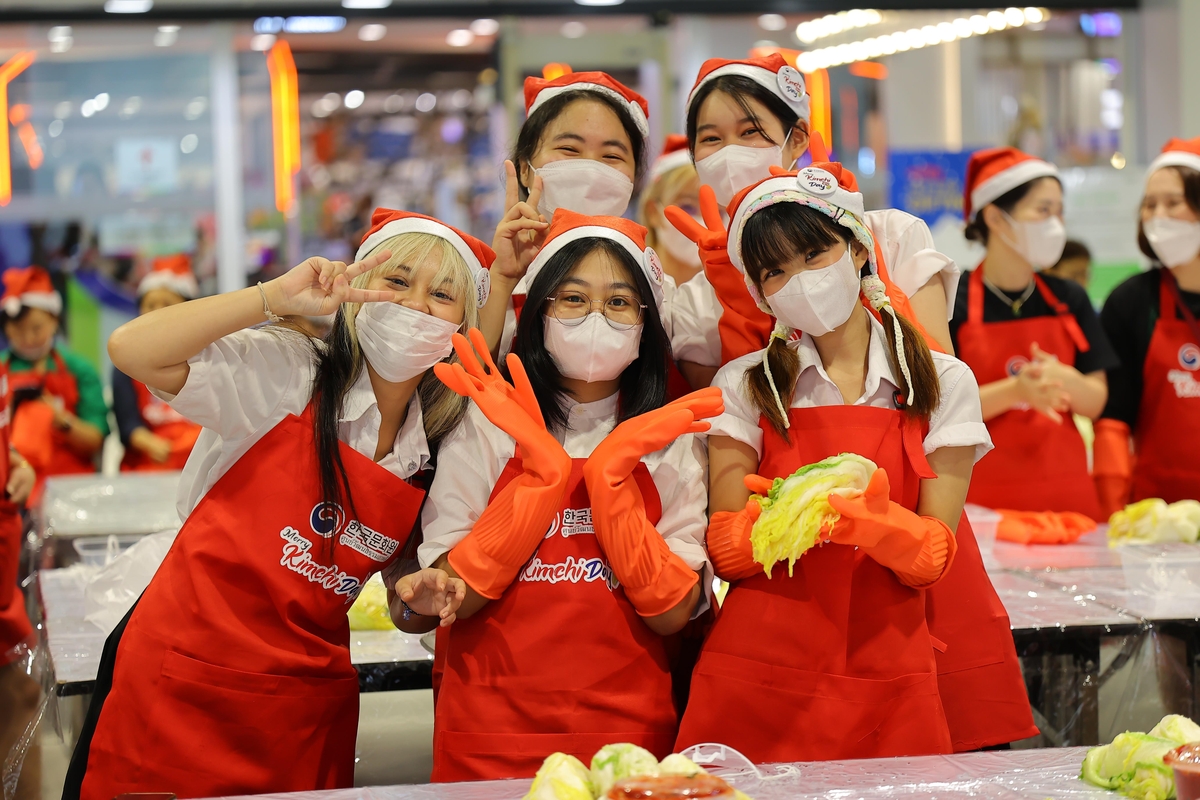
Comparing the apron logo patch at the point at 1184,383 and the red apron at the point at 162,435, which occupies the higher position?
the apron logo patch at the point at 1184,383

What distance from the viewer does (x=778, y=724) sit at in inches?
79.0

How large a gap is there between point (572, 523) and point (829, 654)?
0.52 metres

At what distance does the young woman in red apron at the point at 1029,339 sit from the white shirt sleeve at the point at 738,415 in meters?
1.82

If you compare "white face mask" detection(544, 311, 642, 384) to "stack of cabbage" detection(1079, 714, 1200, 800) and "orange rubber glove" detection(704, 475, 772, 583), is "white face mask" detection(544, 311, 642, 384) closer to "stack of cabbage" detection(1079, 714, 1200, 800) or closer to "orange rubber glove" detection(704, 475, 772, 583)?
"orange rubber glove" detection(704, 475, 772, 583)

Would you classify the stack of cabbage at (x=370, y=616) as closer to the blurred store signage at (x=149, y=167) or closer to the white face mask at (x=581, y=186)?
the white face mask at (x=581, y=186)

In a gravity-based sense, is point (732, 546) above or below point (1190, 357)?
below

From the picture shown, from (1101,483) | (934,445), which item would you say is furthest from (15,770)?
(1101,483)

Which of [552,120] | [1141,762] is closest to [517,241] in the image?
[552,120]

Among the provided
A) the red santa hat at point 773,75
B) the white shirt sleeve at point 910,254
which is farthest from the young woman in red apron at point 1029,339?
the red santa hat at point 773,75

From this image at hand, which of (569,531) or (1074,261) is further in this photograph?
(1074,261)

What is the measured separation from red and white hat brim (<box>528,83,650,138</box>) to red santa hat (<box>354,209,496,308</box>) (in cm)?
51

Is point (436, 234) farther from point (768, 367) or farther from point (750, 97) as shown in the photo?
point (750, 97)

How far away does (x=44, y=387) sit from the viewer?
532 centimetres

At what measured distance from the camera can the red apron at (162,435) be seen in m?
5.63
